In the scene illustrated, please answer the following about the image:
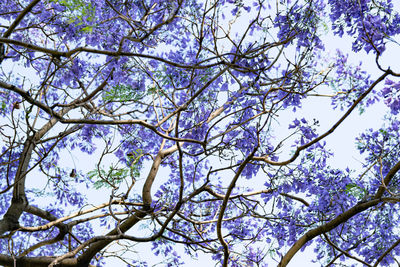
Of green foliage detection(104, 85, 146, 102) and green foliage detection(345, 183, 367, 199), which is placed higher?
green foliage detection(104, 85, 146, 102)

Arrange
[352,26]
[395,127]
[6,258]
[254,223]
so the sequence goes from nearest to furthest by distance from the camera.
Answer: [6,258], [352,26], [395,127], [254,223]

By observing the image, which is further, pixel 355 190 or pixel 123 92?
pixel 123 92

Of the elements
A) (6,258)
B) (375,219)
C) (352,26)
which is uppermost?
(352,26)

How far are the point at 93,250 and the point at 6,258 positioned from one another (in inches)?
26.4

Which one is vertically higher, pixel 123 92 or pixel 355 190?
pixel 123 92

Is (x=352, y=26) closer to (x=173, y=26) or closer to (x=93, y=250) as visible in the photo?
(x=173, y=26)

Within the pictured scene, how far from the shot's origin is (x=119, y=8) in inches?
155

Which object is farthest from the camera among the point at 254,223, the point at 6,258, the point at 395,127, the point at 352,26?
the point at 254,223

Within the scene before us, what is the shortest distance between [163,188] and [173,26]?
1.52 m

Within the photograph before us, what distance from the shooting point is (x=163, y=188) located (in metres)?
4.21

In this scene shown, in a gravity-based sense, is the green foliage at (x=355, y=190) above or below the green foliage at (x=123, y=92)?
below

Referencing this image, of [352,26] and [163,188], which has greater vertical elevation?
[352,26]

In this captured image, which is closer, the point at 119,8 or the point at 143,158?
the point at 119,8

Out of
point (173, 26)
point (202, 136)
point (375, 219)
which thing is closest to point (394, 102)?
point (375, 219)
